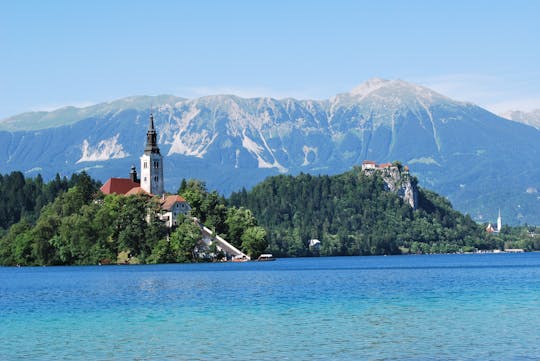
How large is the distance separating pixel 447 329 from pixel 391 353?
981 cm

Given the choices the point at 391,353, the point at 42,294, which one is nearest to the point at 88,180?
the point at 42,294

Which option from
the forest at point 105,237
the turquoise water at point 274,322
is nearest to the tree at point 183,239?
the forest at point 105,237

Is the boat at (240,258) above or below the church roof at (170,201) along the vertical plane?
below

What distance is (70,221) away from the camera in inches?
6722

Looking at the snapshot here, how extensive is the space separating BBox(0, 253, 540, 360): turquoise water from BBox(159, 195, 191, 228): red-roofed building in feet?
277

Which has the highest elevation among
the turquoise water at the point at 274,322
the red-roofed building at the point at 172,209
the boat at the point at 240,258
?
the red-roofed building at the point at 172,209

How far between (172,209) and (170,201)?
2648 millimetres

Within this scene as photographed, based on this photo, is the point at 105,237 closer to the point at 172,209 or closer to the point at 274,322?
the point at 172,209

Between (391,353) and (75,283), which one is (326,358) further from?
(75,283)

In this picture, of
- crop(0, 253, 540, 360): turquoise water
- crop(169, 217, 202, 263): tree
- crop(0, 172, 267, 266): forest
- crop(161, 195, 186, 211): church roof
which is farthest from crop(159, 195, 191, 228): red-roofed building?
crop(0, 253, 540, 360): turquoise water

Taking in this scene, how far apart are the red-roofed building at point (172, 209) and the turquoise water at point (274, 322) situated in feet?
277

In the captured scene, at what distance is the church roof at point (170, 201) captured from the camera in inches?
7314

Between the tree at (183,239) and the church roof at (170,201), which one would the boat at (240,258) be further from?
the church roof at (170,201)

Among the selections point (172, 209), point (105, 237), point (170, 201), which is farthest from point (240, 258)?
point (105, 237)
